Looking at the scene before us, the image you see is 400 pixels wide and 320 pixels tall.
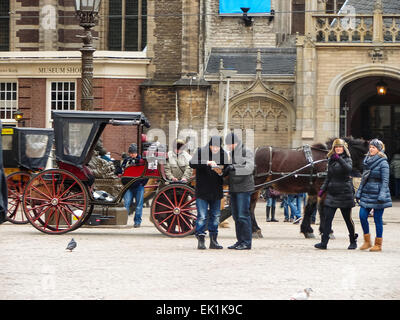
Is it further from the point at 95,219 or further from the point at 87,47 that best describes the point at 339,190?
the point at 87,47

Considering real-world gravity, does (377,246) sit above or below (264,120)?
below

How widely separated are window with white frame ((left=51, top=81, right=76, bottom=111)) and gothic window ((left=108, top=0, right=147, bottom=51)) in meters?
3.57

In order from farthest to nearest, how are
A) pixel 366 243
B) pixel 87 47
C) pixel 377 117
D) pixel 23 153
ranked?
pixel 377 117 → pixel 23 153 → pixel 87 47 → pixel 366 243

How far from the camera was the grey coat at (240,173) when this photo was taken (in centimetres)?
1479

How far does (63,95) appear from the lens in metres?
35.9

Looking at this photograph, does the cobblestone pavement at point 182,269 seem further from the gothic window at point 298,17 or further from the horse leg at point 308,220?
the gothic window at point 298,17

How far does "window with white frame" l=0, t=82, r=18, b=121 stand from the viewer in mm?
36406

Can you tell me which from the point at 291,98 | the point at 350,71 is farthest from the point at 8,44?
the point at 350,71

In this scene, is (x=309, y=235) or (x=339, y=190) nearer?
(x=339, y=190)

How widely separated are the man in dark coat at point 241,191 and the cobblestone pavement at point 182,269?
0.30 metres

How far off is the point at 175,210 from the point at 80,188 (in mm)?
1742

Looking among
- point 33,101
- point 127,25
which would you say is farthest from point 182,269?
point 127,25

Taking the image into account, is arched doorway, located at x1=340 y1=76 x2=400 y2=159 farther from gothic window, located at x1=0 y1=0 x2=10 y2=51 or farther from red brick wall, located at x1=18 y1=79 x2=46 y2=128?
gothic window, located at x1=0 y1=0 x2=10 y2=51

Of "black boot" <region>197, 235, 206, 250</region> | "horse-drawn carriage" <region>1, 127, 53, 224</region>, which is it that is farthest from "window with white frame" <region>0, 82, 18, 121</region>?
"black boot" <region>197, 235, 206, 250</region>
